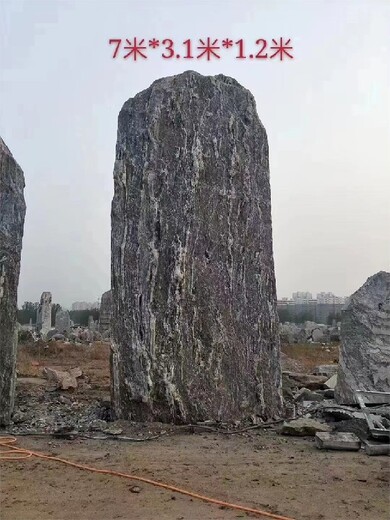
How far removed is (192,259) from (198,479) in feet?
7.45

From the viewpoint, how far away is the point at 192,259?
5.27 meters

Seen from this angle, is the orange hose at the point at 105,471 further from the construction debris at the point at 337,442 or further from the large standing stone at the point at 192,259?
the construction debris at the point at 337,442

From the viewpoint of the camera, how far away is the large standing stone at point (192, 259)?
5.09m

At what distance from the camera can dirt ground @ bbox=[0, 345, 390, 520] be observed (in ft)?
9.77

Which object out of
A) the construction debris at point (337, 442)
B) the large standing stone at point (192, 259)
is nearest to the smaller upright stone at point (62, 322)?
the large standing stone at point (192, 259)

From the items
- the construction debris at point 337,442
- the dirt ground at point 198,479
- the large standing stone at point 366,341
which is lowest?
the dirt ground at point 198,479

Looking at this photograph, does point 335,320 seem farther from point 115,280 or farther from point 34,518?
point 34,518

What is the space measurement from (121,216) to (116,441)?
214 cm

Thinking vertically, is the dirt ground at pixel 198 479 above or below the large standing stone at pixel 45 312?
below

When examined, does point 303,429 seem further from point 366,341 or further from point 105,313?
point 105,313

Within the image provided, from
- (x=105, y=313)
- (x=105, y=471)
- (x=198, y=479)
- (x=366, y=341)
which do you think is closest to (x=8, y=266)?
(x=105, y=471)

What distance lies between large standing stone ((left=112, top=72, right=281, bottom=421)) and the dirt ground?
1.72 ft

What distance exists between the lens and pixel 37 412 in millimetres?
5590

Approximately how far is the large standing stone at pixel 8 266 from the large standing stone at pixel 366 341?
Answer: 11.7 feet
